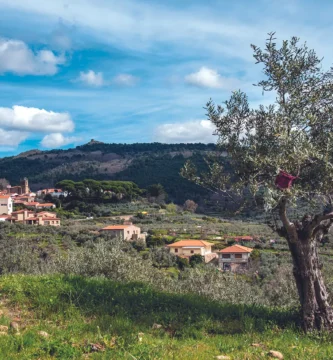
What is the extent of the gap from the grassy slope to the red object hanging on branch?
2.38 metres

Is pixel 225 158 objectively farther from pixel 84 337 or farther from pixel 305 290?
pixel 84 337

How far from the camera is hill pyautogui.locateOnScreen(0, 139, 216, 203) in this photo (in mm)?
111188

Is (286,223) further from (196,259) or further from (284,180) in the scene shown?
(196,259)

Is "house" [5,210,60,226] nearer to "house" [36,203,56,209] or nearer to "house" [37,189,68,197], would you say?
"house" [36,203,56,209]

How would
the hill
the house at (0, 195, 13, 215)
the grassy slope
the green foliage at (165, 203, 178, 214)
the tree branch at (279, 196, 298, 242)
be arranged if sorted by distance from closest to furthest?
the grassy slope
the tree branch at (279, 196, 298, 242)
the house at (0, 195, 13, 215)
the green foliage at (165, 203, 178, 214)
the hill

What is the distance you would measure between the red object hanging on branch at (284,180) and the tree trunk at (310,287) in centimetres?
120

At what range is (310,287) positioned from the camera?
24.4ft

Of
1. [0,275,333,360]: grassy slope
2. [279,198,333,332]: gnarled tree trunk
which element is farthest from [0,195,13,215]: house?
[279,198,333,332]: gnarled tree trunk

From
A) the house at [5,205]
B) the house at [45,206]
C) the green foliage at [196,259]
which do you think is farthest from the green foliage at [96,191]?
the green foliage at [196,259]

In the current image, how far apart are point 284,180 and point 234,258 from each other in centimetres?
3751

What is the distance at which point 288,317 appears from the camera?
793 cm

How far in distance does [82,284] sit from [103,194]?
86297mm

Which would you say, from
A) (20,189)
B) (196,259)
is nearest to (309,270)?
(196,259)

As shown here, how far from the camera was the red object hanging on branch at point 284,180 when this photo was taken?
6922 millimetres
